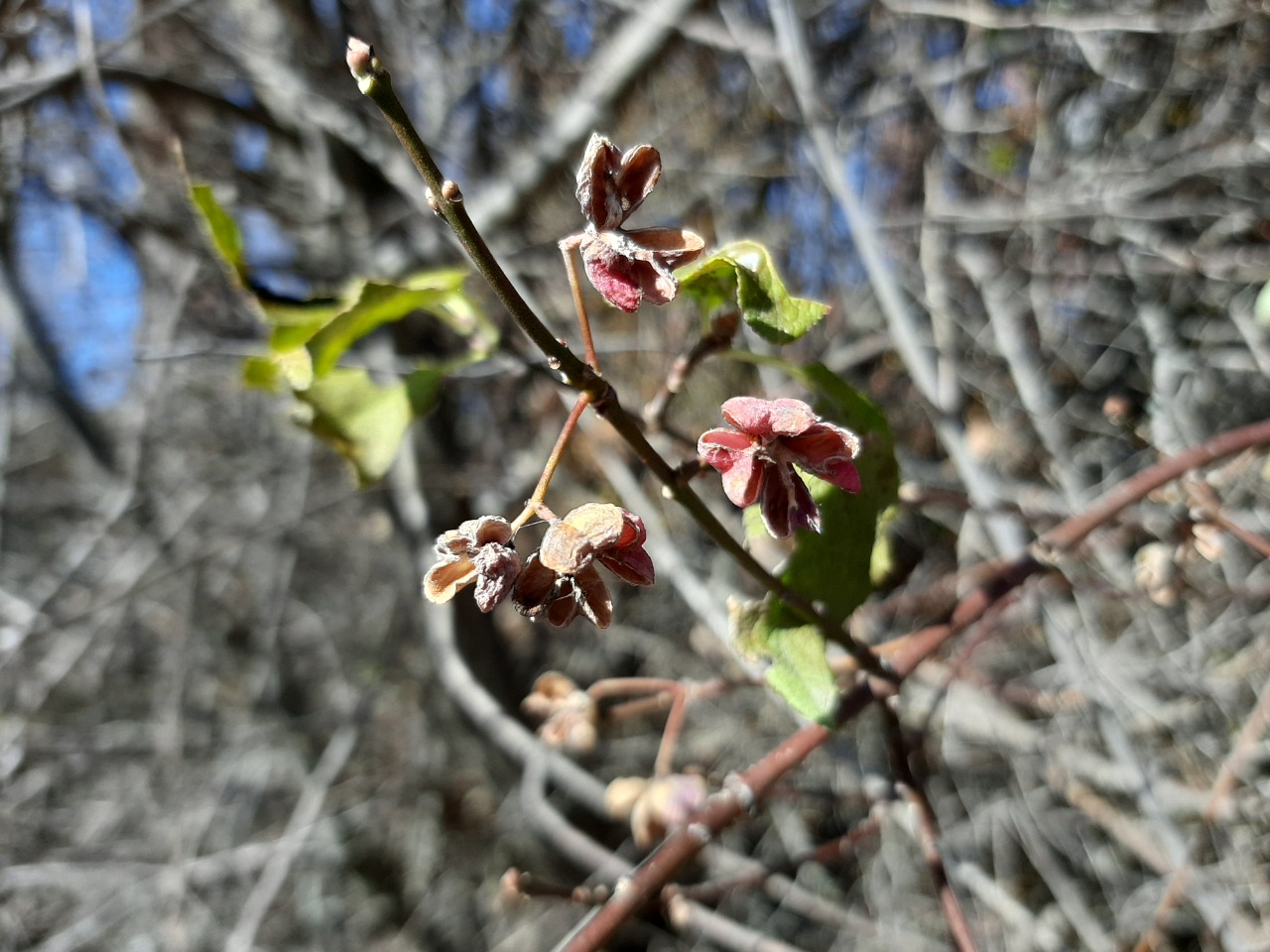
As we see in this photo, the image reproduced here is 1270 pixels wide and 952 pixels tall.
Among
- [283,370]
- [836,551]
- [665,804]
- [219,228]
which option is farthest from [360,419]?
[665,804]

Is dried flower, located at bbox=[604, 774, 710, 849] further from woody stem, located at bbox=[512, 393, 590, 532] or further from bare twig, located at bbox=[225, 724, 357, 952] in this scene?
bare twig, located at bbox=[225, 724, 357, 952]

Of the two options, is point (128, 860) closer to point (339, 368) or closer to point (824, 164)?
point (339, 368)

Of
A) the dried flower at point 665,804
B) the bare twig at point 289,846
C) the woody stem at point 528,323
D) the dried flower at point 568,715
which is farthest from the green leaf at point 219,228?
the bare twig at point 289,846

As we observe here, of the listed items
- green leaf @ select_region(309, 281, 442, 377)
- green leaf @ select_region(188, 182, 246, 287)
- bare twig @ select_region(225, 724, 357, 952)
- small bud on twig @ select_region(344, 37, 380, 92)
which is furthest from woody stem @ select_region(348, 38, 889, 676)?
bare twig @ select_region(225, 724, 357, 952)

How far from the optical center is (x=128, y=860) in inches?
117

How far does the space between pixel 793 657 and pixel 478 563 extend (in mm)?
281

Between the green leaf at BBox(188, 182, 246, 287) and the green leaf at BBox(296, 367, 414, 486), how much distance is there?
140mm

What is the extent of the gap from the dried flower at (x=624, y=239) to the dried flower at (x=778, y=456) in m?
0.10

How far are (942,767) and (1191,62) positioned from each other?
2.09 meters

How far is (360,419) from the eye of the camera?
3.08 ft

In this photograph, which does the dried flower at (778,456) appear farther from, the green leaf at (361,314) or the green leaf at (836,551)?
the green leaf at (361,314)

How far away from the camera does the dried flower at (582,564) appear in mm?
550

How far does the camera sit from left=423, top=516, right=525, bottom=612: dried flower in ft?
1.85

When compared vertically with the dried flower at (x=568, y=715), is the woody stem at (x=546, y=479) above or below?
above
